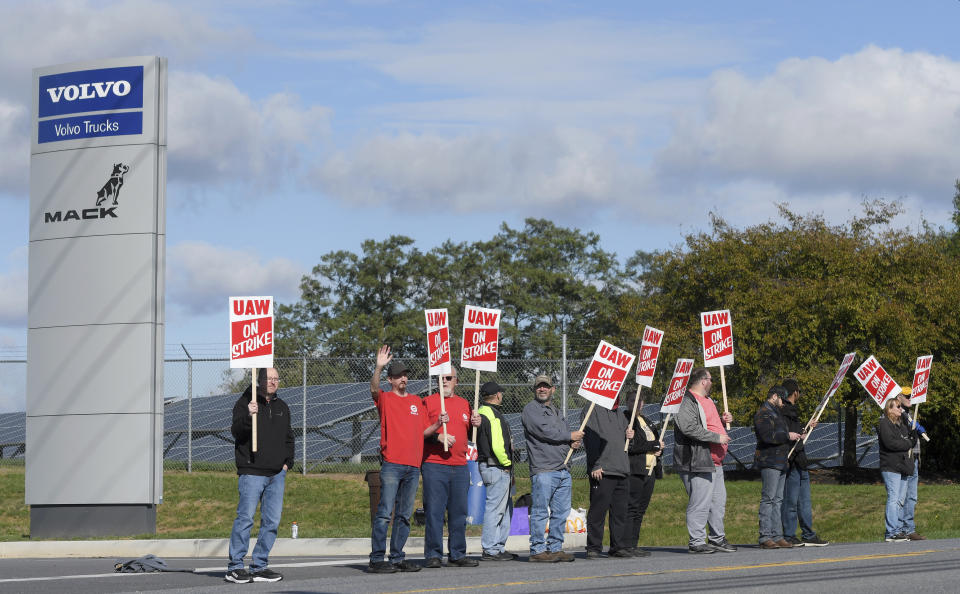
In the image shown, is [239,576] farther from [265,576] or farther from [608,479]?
[608,479]

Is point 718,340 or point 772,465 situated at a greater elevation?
point 718,340

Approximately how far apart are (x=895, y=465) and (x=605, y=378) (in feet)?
16.1

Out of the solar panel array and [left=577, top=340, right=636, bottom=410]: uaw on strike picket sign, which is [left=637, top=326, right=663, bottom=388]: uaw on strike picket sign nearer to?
[left=577, top=340, right=636, bottom=410]: uaw on strike picket sign

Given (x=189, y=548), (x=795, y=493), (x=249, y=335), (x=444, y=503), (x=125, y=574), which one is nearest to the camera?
(x=249, y=335)

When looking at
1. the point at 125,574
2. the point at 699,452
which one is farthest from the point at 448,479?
the point at 125,574

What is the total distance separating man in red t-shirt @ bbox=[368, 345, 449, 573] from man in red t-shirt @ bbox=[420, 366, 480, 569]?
200 millimetres

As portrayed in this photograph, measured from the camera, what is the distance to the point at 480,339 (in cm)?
1395

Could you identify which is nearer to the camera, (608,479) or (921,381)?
(608,479)

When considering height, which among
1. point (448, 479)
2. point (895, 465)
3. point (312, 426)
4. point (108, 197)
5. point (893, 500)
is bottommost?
point (893, 500)

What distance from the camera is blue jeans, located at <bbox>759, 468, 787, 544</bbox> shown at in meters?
15.2

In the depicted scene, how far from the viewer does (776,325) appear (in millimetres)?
30703

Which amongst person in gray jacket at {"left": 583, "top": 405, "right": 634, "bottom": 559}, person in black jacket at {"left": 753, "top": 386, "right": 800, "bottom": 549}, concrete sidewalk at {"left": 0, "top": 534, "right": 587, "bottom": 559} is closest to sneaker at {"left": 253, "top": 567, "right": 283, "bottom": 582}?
person in gray jacket at {"left": 583, "top": 405, "right": 634, "bottom": 559}

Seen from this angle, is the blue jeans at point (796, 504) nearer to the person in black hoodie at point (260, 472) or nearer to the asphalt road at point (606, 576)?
the asphalt road at point (606, 576)

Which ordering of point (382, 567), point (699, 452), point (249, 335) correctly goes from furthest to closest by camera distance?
point (699, 452)
point (249, 335)
point (382, 567)
